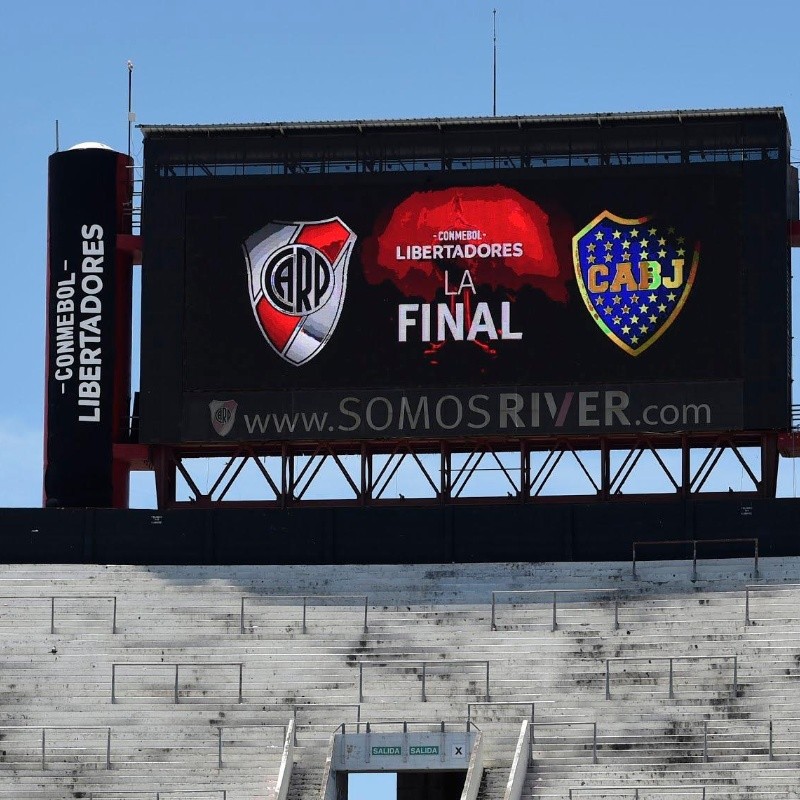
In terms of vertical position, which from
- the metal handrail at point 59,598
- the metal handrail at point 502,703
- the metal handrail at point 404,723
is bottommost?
the metal handrail at point 404,723

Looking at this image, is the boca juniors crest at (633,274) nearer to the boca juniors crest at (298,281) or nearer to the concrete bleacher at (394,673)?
the boca juniors crest at (298,281)

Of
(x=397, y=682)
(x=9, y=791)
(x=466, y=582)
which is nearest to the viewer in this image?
(x=9, y=791)

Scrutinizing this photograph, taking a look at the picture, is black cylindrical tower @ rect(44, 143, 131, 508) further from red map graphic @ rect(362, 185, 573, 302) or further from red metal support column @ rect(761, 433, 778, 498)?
red metal support column @ rect(761, 433, 778, 498)

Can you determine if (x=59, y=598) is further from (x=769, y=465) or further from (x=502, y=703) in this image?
(x=769, y=465)

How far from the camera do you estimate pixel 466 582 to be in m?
60.9

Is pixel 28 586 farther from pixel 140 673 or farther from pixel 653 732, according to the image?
pixel 653 732

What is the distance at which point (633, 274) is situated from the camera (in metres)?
64.6

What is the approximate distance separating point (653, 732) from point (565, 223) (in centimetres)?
1847

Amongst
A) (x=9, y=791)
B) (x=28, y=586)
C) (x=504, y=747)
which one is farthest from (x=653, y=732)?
(x=28, y=586)

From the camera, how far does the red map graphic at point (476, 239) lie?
65250mm

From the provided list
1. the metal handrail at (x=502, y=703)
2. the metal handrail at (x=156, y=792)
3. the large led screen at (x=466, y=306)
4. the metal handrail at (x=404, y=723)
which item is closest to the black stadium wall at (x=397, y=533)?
the large led screen at (x=466, y=306)

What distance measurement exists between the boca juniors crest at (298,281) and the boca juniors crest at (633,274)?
6.42m

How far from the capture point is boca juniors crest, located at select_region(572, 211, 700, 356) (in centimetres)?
6425

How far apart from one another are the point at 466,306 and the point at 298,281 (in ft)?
15.1
